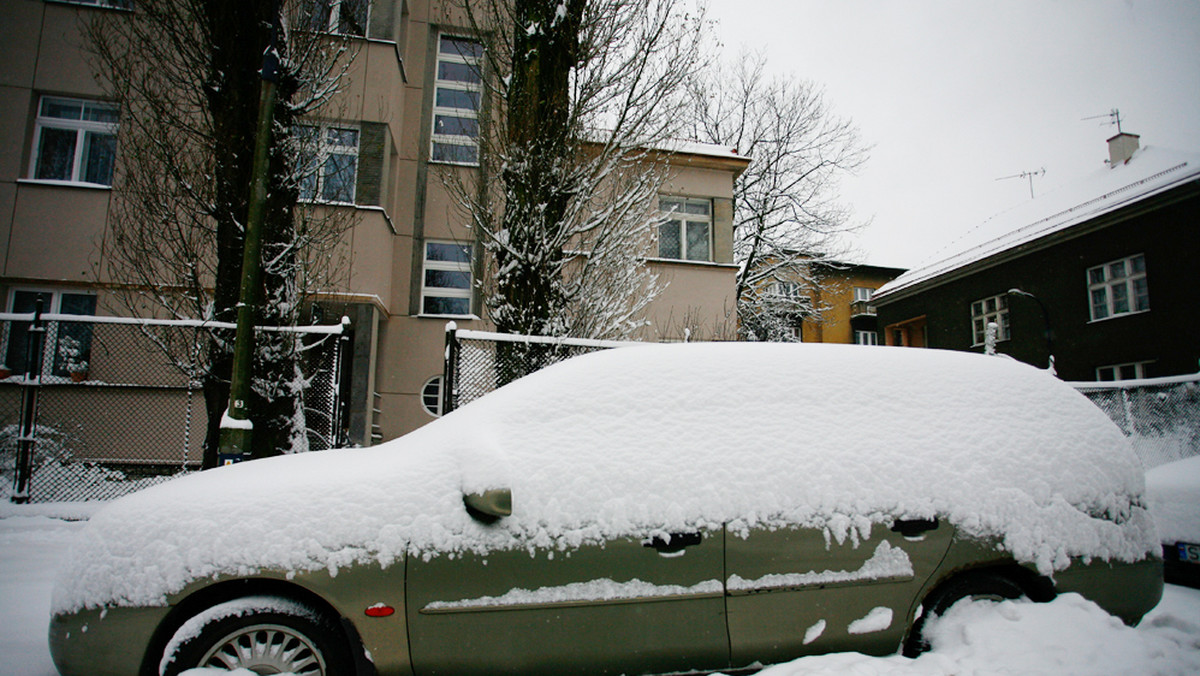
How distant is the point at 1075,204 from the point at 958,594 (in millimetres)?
23538

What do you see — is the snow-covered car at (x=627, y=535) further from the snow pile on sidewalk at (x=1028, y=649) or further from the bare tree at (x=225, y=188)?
the bare tree at (x=225, y=188)

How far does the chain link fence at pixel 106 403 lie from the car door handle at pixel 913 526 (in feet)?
17.8

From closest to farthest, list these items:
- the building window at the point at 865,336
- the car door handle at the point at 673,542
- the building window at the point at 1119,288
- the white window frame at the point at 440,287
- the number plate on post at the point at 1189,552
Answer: the car door handle at the point at 673,542, the number plate on post at the point at 1189,552, the white window frame at the point at 440,287, the building window at the point at 1119,288, the building window at the point at 865,336

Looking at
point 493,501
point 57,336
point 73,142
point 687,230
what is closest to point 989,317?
point 687,230

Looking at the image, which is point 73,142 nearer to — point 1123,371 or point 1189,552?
point 1189,552

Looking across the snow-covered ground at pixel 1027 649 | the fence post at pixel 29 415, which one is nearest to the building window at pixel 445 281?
the fence post at pixel 29 415

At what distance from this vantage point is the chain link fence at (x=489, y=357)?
588 centimetres

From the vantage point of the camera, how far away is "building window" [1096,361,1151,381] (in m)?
16.5

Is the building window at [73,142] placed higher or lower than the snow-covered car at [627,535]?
higher

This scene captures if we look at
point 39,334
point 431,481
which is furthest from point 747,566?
point 39,334

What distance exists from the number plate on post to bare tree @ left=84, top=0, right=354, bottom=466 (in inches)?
301

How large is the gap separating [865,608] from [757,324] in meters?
17.5

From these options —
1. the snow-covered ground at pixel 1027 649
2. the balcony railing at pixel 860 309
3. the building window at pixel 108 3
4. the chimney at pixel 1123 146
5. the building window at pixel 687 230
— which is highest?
the chimney at pixel 1123 146

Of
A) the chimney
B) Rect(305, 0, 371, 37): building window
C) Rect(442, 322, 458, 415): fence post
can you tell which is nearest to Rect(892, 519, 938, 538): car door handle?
Rect(442, 322, 458, 415): fence post
